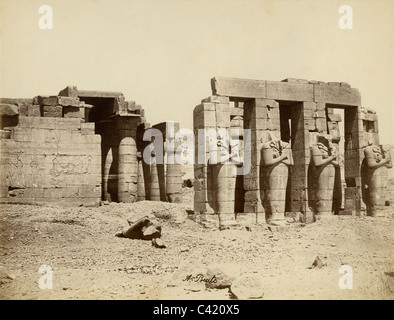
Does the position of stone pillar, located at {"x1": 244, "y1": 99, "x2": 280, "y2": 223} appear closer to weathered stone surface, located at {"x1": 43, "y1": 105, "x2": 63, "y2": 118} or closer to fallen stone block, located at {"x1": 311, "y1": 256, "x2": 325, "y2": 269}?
fallen stone block, located at {"x1": 311, "y1": 256, "x2": 325, "y2": 269}

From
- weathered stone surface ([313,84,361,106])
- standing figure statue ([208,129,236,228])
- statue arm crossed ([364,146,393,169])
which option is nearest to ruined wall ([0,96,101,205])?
standing figure statue ([208,129,236,228])

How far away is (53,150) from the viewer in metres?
17.8

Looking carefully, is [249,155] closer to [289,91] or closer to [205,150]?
[205,150]

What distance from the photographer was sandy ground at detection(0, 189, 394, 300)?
35.1 feet

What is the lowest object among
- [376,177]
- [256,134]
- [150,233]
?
[150,233]

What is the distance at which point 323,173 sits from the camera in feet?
58.0

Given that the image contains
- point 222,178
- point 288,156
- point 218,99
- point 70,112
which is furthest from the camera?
point 70,112

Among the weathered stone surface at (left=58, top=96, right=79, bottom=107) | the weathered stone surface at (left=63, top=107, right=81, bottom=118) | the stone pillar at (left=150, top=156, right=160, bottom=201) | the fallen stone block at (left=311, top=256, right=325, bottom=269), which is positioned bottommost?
the fallen stone block at (left=311, top=256, right=325, bottom=269)

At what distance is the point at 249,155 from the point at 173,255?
17.4ft

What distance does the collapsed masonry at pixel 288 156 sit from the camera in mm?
16375

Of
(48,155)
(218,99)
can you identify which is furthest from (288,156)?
(48,155)

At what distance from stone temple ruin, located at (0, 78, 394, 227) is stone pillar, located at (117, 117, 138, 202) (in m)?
2.75

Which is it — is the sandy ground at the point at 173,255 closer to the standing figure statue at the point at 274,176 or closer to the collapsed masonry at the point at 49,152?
the standing figure statue at the point at 274,176

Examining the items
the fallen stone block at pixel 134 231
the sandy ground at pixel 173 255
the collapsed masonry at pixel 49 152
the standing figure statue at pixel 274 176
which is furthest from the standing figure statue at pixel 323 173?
the collapsed masonry at pixel 49 152
